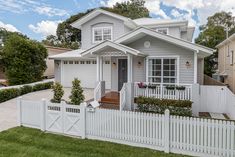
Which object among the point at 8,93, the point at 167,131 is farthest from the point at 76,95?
the point at 8,93

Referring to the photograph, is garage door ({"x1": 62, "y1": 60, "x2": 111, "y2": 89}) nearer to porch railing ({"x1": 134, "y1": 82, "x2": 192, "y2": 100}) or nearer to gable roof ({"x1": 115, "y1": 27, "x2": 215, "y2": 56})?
gable roof ({"x1": 115, "y1": 27, "x2": 215, "y2": 56})

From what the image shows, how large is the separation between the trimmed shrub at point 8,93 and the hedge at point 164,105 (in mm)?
9144

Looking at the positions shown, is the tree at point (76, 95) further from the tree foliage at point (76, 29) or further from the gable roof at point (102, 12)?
the tree foliage at point (76, 29)

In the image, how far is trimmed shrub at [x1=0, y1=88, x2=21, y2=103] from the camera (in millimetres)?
14621

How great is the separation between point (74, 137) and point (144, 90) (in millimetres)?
5594

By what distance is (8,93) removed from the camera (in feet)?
50.0

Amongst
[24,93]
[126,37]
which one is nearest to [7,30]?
[24,93]

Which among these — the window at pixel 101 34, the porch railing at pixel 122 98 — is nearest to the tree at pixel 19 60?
the window at pixel 101 34

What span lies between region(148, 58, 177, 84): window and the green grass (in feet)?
21.7

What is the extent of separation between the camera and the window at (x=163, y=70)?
12.7 m

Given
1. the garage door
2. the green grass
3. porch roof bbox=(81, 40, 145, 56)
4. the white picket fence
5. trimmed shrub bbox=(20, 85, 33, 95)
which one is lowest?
the green grass

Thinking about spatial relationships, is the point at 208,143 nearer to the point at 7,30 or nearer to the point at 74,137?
the point at 74,137

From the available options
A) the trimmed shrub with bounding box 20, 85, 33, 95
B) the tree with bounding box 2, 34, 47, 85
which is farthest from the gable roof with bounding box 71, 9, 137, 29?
the trimmed shrub with bounding box 20, 85, 33, 95

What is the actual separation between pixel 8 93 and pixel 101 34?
867 centimetres
